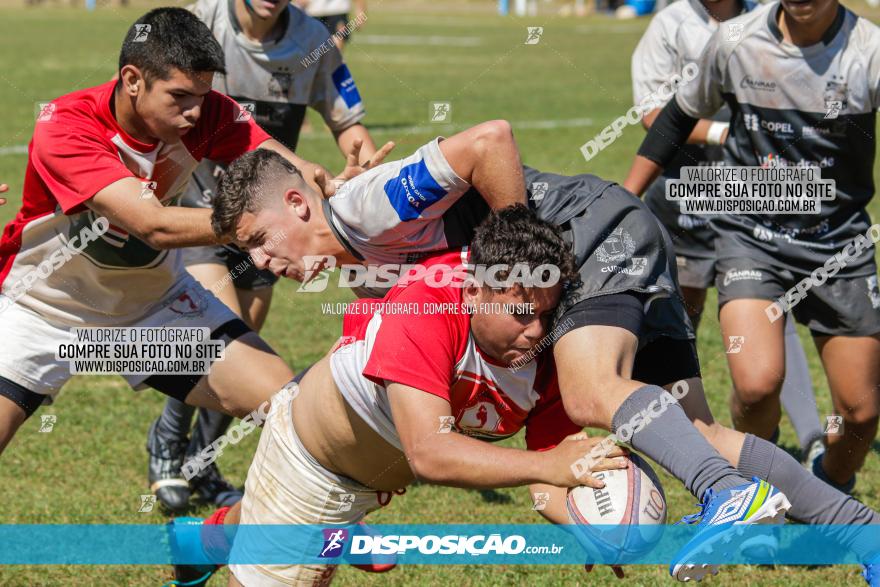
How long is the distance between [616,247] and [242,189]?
1.37 metres

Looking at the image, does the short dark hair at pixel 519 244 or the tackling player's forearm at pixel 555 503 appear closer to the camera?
the short dark hair at pixel 519 244

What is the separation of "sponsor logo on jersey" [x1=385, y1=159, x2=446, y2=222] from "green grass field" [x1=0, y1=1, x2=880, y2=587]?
1932mm

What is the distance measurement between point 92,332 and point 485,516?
2146 millimetres

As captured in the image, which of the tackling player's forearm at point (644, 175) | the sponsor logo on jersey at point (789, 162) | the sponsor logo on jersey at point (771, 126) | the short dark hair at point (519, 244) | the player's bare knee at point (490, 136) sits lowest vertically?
the tackling player's forearm at point (644, 175)

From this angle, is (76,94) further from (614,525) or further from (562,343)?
(614,525)

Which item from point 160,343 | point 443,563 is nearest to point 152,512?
point 160,343

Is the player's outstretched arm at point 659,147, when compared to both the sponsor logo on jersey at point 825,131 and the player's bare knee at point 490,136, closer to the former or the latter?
the sponsor logo on jersey at point 825,131

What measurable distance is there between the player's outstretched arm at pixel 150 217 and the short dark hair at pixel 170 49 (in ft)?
1.67

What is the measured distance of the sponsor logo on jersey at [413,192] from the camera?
13.7ft

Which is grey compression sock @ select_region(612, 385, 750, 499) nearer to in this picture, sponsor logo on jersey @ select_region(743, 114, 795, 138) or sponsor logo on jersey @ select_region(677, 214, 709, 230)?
sponsor logo on jersey @ select_region(743, 114, 795, 138)

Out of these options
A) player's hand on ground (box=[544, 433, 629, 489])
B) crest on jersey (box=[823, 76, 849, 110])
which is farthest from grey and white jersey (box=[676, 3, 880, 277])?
player's hand on ground (box=[544, 433, 629, 489])

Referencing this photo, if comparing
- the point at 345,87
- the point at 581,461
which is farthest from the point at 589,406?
the point at 345,87

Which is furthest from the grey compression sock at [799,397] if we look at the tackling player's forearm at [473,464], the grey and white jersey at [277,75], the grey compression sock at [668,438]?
the tackling player's forearm at [473,464]

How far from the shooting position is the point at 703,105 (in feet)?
19.5
